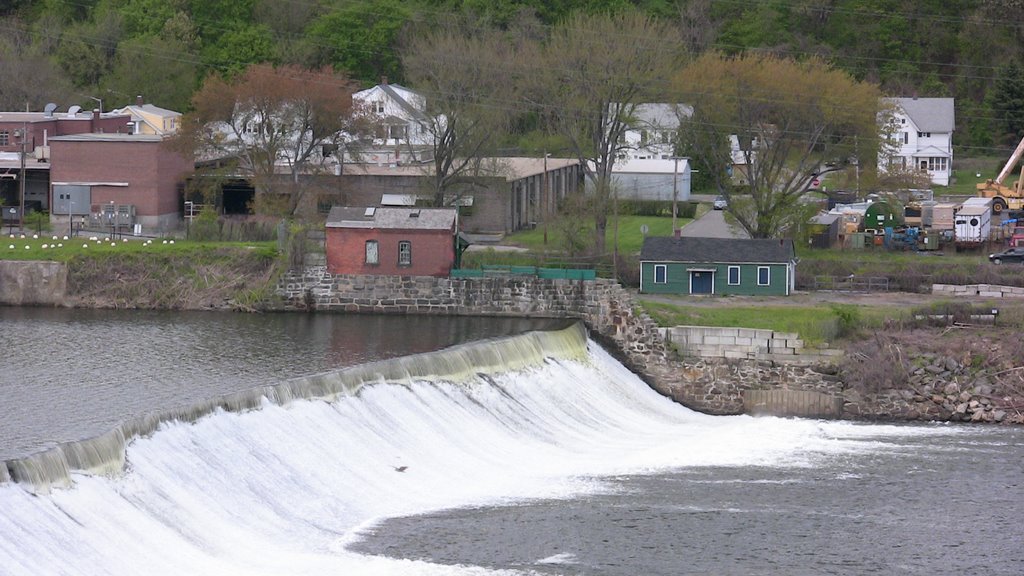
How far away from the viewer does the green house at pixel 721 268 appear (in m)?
57.2

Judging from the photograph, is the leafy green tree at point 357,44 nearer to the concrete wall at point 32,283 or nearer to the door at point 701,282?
the concrete wall at point 32,283

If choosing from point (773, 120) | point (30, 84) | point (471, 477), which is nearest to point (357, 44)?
point (30, 84)

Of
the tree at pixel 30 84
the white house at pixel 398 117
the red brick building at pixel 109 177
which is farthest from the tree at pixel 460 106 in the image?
the tree at pixel 30 84

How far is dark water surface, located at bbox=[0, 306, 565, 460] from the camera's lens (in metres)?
38.1

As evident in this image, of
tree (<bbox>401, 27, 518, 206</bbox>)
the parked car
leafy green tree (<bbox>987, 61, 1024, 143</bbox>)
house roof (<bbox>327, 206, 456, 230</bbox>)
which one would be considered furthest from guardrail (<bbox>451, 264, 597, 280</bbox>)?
leafy green tree (<bbox>987, 61, 1024, 143</bbox>)

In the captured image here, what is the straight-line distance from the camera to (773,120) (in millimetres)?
66812

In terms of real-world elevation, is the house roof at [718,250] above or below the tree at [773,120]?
below

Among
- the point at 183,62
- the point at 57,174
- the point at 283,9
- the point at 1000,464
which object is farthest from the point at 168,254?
the point at 283,9

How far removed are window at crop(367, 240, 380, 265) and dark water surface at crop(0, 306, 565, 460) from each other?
2527 millimetres

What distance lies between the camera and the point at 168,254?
61406 mm

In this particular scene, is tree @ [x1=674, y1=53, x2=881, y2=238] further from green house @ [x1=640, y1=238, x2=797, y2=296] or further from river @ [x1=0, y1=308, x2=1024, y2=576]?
river @ [x1=0, y1=308, x2=1024, y2=576]

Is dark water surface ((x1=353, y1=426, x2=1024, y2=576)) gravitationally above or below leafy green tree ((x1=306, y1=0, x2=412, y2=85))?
below

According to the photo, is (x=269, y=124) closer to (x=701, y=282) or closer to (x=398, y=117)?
(x=398, y=117)

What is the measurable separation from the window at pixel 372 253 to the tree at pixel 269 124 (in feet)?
33.5
